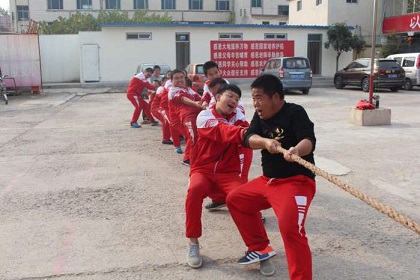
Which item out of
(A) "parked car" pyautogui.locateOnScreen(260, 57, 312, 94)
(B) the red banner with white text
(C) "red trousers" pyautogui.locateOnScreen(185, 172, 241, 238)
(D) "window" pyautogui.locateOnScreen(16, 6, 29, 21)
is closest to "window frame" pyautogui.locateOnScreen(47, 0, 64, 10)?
(D) "window" pyautogui.locateOnScreen(16, 6, 29, 21)

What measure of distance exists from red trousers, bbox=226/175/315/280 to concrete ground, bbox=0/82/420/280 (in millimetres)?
371

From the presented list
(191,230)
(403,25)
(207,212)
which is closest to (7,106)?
(207,212)

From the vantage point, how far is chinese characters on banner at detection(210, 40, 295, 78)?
23609 millimetres

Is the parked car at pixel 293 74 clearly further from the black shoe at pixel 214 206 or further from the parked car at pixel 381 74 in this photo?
the black shoe at pixel 214 206

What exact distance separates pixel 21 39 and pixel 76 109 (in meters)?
6.51

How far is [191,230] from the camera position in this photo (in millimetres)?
3426

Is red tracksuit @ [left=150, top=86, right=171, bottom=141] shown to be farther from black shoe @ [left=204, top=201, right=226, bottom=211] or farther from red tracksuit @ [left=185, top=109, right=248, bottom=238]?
red tracksuit @ [left=185, top=109, right=248, bottom=238]

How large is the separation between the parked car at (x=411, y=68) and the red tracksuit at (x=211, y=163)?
18075mm

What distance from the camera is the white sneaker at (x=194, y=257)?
3323 mm

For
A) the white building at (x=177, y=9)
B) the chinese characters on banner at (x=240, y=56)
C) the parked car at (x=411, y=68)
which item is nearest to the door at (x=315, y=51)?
the chinese characters on banner at (x=240, y=56)

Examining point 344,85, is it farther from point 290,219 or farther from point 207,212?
point 290,219

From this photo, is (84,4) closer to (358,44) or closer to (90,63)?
(90,63)

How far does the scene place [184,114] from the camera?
6.22 meters

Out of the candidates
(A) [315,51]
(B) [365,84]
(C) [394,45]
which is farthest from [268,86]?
(C) [394,45]
